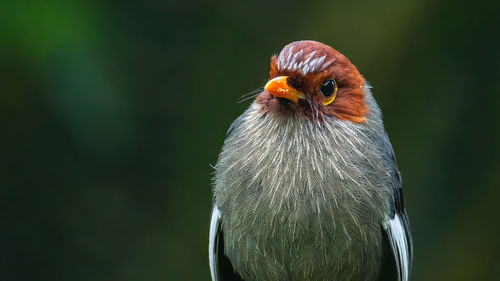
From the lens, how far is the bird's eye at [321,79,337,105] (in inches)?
131

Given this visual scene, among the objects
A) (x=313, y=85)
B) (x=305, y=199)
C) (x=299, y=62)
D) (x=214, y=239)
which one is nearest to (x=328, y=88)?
(x=313, y=85)

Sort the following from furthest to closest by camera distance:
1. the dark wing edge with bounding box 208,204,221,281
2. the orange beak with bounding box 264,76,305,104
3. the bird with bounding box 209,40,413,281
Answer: the dark wing edge with bounding box 208,204,221,281
the bird with bounding box 209,40,413,281
the orange beak with bounding box 264,76,305,104

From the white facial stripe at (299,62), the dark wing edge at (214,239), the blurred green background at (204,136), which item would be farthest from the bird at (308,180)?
the blurred green background at (204,136)

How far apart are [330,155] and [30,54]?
235 cm

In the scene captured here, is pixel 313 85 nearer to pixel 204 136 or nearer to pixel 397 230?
pixel 397 230

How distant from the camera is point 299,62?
318cm

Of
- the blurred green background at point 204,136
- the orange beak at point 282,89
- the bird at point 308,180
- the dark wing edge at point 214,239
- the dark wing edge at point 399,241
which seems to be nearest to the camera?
the orange beak at point 282,89

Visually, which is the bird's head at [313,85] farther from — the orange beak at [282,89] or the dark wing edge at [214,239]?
the dark wing edge at [214,239]

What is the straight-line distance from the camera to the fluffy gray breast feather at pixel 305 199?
130 inches

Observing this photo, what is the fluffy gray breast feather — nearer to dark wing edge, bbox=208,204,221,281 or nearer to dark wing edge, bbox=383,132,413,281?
dark wing edge, bbox=383,132,413,281

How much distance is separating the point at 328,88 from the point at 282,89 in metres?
0.33

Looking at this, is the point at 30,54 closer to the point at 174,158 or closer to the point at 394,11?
the point at 174,158

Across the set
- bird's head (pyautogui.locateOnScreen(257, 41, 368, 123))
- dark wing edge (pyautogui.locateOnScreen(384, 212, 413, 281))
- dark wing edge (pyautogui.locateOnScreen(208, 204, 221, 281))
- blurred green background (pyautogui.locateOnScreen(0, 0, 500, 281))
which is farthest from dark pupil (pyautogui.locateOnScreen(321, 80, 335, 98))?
blurred green background (pyautogui.locateOnScreen(0, 0, 500, 281))

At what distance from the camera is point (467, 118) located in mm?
5668
